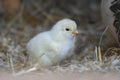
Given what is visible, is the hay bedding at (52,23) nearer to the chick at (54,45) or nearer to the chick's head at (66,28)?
the chick at (54,45)

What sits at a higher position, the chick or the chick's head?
the chick's head

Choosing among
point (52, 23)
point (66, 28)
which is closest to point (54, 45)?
point (66, 28)

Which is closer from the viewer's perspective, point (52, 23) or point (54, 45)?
point (54, 45)

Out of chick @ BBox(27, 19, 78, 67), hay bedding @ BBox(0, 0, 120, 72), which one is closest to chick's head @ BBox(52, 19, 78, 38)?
chick @ BBox(27, 19, 78, 67)

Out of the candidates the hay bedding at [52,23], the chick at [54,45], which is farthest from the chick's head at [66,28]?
the hay bedding at [52,23]

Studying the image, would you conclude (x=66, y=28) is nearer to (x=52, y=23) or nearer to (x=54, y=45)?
(x=54, y=45)

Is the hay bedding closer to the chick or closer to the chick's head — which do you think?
the chick
